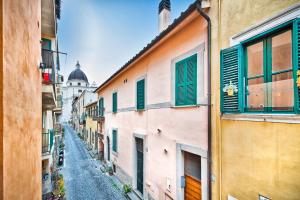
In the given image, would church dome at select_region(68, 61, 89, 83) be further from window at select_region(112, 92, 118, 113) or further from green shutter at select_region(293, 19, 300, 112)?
green shutter at select_region(293, 19, 300, 112)

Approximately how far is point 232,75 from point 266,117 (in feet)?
4.09

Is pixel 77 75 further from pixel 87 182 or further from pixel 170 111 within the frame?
pixel 170 111

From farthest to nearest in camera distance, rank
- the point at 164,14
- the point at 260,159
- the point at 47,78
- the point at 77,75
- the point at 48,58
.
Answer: the point at 77,75 < the point at 164,14 < the point at 48,58 < the point at 47,78 < the point at 260,159

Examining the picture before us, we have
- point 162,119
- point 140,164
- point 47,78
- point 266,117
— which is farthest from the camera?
point 140,164

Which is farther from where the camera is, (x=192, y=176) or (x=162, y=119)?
(x=162, y=119)

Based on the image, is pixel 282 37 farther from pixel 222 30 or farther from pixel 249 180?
pixel 249 180

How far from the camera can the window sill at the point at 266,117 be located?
322 centimetres

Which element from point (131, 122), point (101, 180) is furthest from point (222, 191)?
point (101, 180)

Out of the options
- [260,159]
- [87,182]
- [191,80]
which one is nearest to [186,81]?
[191,80]

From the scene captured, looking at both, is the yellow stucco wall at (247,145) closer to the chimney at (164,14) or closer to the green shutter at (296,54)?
the green shutter at (296,54)

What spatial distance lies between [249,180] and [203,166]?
1.52 metres

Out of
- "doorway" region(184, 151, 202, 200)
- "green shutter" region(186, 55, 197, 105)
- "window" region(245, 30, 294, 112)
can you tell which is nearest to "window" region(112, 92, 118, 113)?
"doorway" region(184, 151, 202, 200)

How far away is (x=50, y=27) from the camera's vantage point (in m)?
9.86

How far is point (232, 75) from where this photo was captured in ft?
14.6
